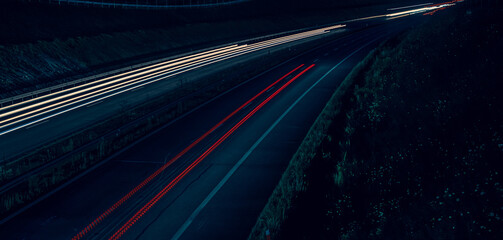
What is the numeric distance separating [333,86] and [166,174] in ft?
71.1

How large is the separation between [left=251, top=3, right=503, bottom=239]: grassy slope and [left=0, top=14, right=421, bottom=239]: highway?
1.49 m

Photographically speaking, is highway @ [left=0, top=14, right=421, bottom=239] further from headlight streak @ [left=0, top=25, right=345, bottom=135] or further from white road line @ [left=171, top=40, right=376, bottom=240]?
headlight streak @ [left=0, top=25, right=345, bottom=135]

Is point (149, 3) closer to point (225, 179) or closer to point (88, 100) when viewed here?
point (88, 100)

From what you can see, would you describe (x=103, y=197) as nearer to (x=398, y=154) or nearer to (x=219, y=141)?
(x=219, y=141)

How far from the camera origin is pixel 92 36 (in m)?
52.4

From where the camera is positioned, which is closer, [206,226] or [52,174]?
[206,226]

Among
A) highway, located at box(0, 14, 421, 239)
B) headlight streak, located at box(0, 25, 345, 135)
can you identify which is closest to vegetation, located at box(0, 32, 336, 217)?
highway, located at box(0, 14, 421, 239)

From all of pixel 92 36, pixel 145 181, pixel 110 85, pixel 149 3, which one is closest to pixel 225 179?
pixel 145 181

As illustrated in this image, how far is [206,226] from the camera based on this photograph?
1509 cm

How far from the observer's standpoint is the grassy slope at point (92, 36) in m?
40.7

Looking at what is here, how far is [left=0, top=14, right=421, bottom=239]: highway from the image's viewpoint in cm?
1520

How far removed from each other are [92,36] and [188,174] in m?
38.2

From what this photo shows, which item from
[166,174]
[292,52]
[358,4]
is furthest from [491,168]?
[358,4]

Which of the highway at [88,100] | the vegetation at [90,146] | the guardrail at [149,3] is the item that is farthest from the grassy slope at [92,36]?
the vegetation at [90,146]
